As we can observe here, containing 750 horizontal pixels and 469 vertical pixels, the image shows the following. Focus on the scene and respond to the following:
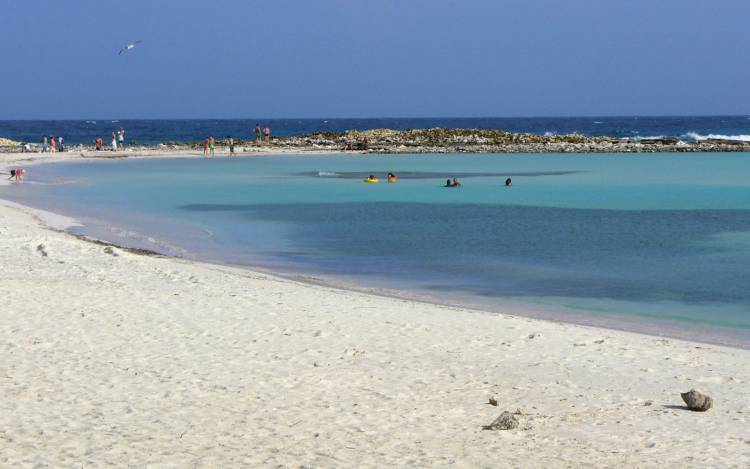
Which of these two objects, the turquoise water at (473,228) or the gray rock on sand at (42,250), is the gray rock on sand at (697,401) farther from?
the gray rock on sand at (42,250)

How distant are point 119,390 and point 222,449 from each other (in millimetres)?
2006

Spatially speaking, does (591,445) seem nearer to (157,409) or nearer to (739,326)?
(157,409)

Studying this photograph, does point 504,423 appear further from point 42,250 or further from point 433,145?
point 433,145

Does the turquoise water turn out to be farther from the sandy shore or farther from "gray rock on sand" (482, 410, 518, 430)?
"gray rock on sand" (482, 410, 518, 430)

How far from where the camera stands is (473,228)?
1038 inches

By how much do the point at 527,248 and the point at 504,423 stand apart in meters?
14.2

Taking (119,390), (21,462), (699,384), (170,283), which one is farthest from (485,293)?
(21,462)

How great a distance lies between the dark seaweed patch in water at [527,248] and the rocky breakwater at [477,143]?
4071 centimetres

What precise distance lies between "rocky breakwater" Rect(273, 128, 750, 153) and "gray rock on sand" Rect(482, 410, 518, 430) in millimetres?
62588

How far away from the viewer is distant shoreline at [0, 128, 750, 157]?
7075cm

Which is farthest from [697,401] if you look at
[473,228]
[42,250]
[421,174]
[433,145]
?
[433,145]

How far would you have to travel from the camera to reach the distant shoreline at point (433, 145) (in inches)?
2785

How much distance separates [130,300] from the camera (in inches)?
538

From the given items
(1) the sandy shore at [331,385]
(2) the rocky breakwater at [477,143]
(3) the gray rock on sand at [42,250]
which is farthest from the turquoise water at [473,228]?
(2) the rocky breakwater at [477,143]
